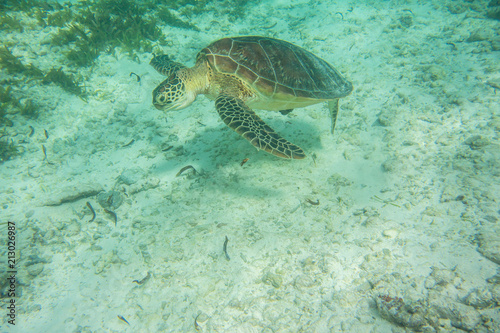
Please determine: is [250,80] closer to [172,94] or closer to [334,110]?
[172,94]

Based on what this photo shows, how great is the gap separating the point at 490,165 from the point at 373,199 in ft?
4.74

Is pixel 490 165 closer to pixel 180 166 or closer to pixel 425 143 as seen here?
pixel 425 143

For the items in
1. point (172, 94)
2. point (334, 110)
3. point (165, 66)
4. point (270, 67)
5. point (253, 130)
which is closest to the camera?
point (253, 130)

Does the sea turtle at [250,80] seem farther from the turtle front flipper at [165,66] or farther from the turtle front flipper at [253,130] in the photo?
the turtle front flipper at [165,66]

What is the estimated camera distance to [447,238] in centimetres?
220

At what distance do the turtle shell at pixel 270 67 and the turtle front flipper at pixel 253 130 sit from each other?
Result: 46 centimetres

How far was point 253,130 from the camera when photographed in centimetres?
276

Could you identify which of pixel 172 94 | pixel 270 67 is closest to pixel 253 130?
pixel 270 67

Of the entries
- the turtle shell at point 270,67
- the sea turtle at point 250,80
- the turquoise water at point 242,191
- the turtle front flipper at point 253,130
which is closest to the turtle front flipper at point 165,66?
the sea turtle at point 250,80

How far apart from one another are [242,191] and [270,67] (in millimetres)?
1906

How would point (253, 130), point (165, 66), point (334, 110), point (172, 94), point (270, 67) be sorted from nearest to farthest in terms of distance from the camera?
1. point (253, 130)
2. point (172, 94)
3. point (270, 67)
4. point (334, 110)
5. point (165, 66)

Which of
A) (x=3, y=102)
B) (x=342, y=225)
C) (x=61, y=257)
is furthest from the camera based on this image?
(x=3, y=102)

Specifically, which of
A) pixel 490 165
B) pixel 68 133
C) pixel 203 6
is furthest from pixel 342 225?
pixel 203 6

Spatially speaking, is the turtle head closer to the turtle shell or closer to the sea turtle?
the sea turtle
